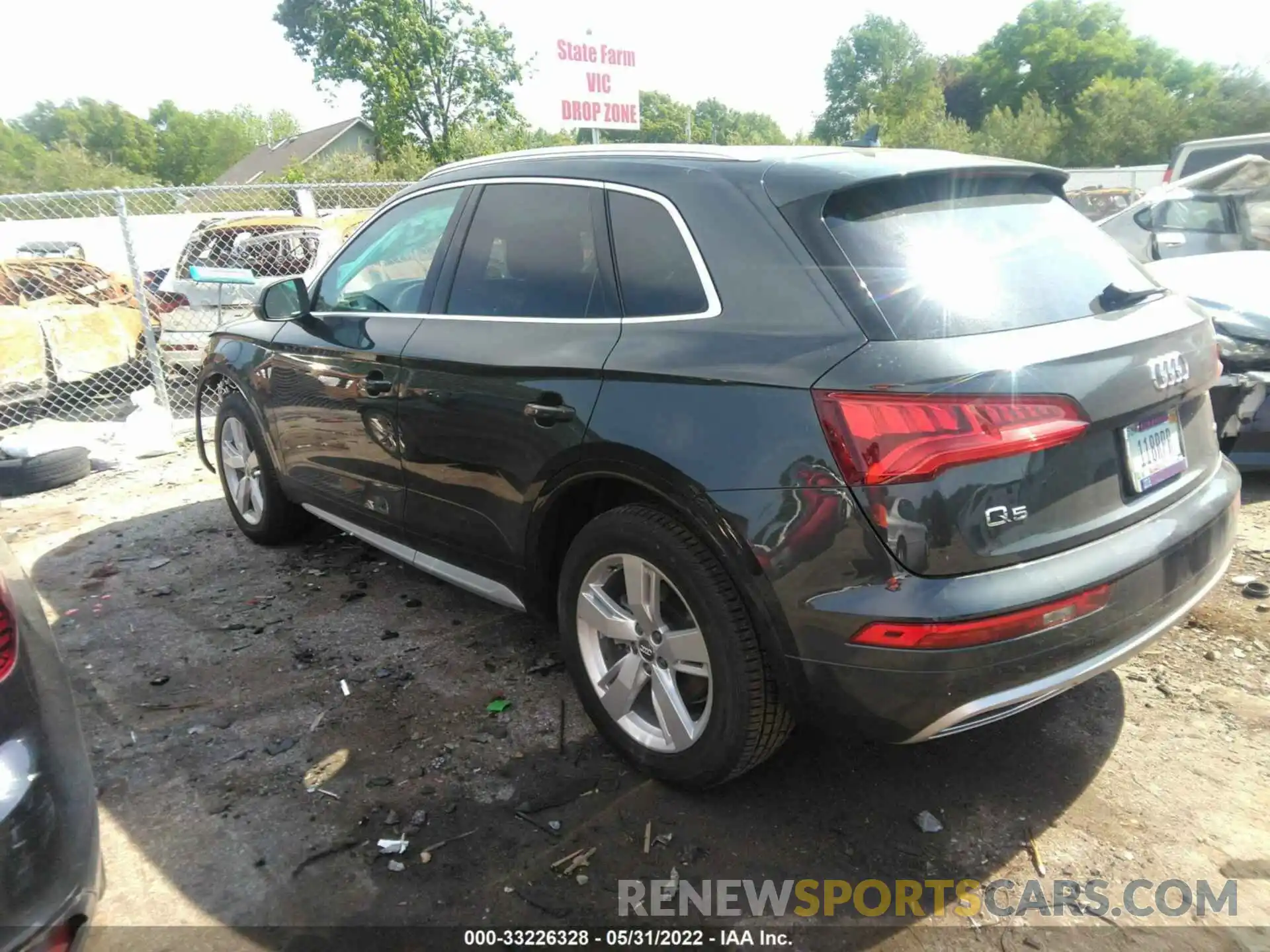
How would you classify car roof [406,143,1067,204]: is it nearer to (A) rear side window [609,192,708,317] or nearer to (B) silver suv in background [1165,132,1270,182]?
(A) rear side window [609,192,708,317]

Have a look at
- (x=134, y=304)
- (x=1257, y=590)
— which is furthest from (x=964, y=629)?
(x=134, y=304)

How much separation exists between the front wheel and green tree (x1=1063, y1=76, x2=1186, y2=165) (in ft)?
145

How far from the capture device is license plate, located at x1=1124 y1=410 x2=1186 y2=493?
7.56 feet

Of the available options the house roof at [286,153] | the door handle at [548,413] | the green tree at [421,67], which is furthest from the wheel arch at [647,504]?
the house roof at [286,153]

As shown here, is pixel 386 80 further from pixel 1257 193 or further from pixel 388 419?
pixel 388 419

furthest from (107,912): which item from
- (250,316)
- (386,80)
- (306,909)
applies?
(386,80)

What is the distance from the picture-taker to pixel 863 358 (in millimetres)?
2080

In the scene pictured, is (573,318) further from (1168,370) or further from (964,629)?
(1168,370)

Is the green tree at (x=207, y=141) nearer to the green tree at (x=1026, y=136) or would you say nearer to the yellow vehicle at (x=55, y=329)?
the green tree at (x=1026, y=136)

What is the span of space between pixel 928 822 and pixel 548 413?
163 centimetres

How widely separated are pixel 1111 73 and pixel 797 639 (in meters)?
66.1

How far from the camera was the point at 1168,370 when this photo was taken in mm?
2395

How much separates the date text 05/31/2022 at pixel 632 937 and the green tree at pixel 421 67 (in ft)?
130

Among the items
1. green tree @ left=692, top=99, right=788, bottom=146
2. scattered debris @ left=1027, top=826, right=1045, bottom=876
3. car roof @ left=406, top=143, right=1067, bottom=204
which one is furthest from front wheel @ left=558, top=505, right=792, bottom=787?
green tree @ left=692, top=99, right=788, bottom=146
